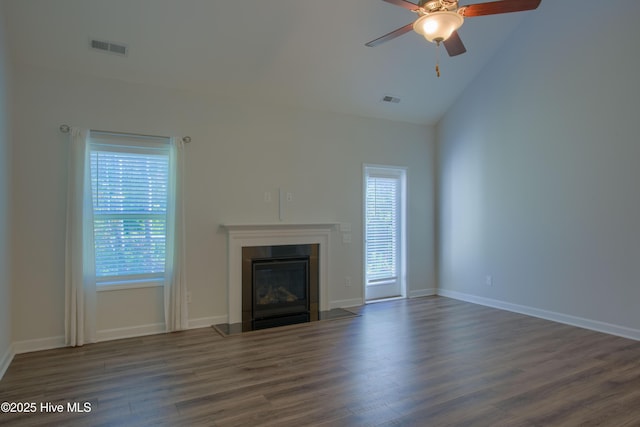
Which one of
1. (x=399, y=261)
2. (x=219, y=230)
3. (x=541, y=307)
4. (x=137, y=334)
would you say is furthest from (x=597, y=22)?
(x=137, y=334)

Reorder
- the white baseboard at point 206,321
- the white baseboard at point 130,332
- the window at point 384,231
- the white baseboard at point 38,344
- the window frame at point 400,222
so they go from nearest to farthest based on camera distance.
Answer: the white baseboard at point 38,344 → the white baseboard at point 130,332 → the white baseboard at point 206,321 → the window at point 384,231 → the window frame at point 400,222

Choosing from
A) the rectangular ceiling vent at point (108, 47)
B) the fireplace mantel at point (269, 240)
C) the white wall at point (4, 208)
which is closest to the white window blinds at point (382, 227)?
the fireplace mantel at point (269, 240)

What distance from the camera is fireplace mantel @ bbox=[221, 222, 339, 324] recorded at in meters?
4.79

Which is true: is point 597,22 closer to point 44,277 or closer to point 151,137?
point 151,137

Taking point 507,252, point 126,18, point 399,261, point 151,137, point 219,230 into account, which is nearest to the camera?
point 126,18

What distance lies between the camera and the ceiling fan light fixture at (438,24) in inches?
104

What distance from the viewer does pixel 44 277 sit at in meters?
3.91

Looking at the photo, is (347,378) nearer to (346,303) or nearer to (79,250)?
(346,303)

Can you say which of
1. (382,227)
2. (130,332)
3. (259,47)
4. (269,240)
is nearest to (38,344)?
(130,332)

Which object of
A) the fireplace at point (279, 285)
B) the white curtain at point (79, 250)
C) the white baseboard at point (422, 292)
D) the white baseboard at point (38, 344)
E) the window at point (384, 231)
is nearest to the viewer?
the white baseboard at point (38, 344)

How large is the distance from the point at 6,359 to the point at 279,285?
2.82 meters

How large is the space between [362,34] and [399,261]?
3.42 meters

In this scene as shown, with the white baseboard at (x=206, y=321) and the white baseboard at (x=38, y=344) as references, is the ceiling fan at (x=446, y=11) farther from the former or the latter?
the white baseboard at (x=38, y=344)

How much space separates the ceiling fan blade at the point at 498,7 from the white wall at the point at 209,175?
290cm
